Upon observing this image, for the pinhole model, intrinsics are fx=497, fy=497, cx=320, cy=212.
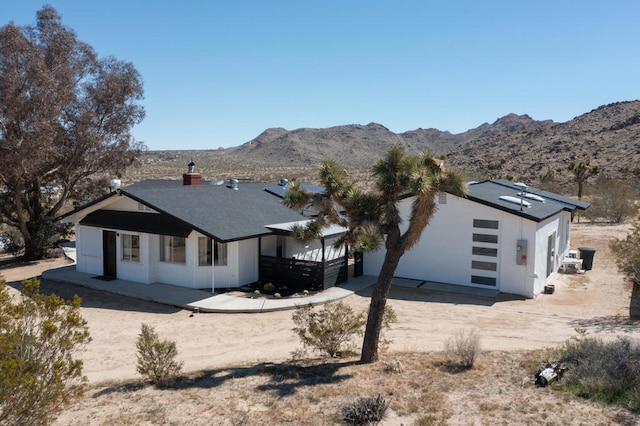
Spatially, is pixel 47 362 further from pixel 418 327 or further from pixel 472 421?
pixel 418 327

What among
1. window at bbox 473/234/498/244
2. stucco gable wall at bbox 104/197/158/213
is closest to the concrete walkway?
window at bbox 473/234/498/244

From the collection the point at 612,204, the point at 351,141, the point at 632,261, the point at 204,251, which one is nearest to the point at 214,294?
the point at 204,251

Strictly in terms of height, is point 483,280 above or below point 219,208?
below

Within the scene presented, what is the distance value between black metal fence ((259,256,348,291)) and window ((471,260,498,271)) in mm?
4740

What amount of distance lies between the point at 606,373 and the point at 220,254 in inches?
500

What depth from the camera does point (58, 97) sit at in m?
21.8

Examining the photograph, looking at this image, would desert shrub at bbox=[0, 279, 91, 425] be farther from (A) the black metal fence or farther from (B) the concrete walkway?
(A) the black metal fence

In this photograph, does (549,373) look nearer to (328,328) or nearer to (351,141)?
(328,328)

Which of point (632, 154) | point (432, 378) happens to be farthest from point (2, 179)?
point (632, 154)

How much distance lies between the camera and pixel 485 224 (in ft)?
57.6

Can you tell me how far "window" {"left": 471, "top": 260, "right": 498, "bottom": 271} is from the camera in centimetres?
1756

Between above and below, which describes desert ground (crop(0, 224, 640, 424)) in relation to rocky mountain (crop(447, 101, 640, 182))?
below

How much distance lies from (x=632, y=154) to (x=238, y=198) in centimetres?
5501

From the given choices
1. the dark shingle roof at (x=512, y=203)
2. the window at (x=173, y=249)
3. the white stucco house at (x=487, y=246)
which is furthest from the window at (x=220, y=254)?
the dark shingle roof at (x=512, y=203)
